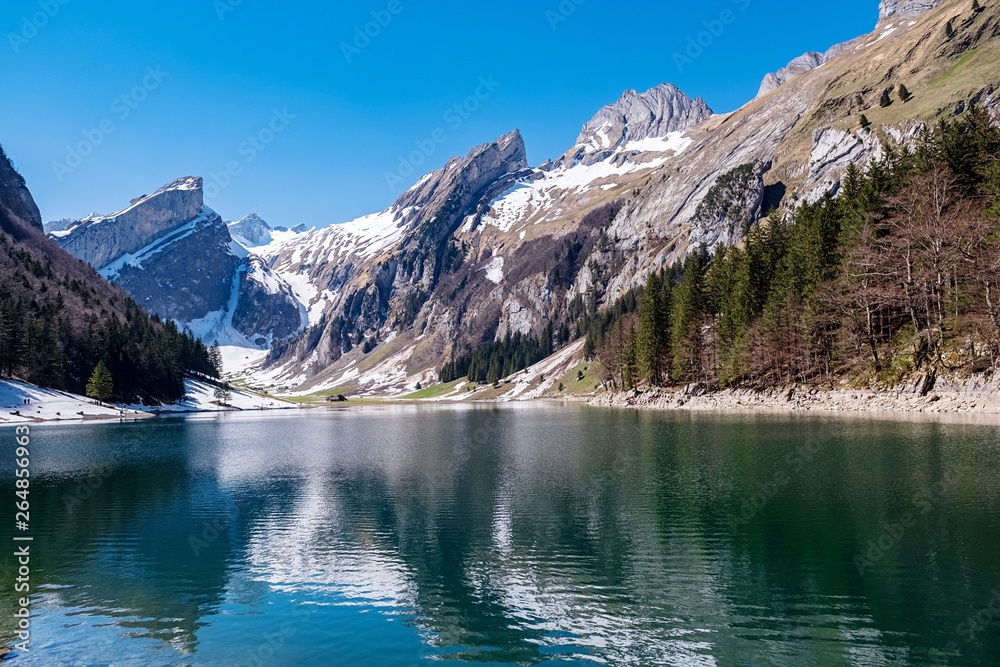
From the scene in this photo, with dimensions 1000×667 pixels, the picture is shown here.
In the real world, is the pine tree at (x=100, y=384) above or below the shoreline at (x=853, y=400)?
above

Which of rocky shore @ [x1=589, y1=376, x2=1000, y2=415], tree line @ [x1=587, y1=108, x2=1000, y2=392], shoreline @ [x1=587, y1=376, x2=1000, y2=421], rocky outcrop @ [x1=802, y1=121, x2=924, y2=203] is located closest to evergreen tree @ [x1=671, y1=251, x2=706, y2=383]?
tree line @ [x1=587, y1=108, x2=1000, y2=392]

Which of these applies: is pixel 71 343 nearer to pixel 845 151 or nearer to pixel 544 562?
pixel 544 562

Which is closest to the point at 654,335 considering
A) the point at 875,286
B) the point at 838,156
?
the point at 875,286

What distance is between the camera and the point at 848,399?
7656cm

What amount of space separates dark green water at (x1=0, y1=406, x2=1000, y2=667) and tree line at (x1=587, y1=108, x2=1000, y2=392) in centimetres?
2519

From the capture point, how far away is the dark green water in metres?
16.5

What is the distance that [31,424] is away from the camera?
375 feet

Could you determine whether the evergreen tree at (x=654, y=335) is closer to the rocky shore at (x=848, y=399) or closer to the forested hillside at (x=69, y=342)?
the rocky shore at (x=848, y=399)

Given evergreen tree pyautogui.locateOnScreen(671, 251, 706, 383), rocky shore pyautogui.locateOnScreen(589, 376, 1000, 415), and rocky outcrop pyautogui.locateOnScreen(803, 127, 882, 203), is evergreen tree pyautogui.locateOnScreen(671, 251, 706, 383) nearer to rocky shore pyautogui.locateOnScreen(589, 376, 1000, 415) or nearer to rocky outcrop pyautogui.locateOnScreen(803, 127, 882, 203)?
rocky shore pyautogui.locateOnScreen(589, 376, 1000, 415)

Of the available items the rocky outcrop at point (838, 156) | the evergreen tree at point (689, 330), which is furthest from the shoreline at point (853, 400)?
the rocky outcrop at point (838, 156)

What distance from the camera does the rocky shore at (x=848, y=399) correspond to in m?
60.1

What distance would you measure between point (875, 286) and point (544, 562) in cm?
7191

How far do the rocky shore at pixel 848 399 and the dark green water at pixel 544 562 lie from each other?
59.4 feet

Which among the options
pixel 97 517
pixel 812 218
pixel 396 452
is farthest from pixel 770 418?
pixel 97 517
